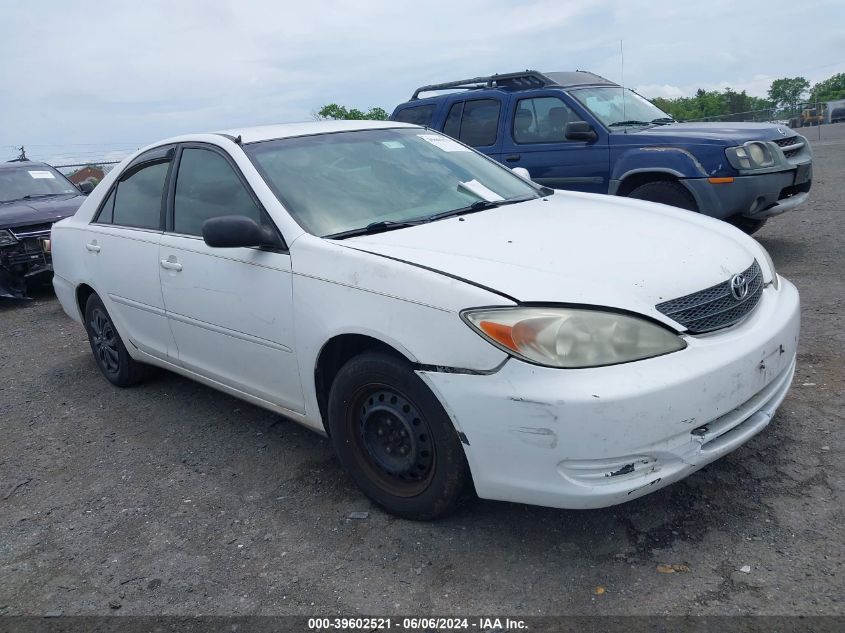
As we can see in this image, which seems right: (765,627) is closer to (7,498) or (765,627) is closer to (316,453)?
(316,453)

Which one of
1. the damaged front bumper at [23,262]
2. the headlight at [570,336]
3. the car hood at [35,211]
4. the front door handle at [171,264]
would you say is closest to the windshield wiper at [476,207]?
the headlight at [570,336]

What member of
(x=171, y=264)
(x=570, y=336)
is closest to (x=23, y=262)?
(x=171, y=264)

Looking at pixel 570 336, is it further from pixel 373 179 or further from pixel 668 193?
pixel 668 193

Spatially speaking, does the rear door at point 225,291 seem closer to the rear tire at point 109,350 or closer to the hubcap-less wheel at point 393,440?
the hubcap-less wheel at point 393,440

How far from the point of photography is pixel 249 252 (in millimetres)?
3611

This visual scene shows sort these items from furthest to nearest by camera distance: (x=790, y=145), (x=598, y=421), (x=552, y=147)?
(x=552, y=147) → (x=790, y=145) → (x=598, y=421)

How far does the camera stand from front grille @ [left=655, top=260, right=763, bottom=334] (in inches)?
109

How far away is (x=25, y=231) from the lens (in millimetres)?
8891

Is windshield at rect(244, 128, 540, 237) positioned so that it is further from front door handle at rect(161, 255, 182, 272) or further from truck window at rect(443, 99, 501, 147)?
truck window at rect(443, 99, 501, 147)

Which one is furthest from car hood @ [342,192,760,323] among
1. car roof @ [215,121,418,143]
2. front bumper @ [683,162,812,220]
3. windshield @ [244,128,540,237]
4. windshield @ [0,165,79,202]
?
windshield @ [0,165,79,202]

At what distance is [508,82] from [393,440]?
20.7 feet

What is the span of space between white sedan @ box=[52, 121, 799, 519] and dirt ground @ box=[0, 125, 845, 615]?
0.29m

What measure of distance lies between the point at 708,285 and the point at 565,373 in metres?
0.78

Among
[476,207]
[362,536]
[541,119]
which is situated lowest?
[362,536]
